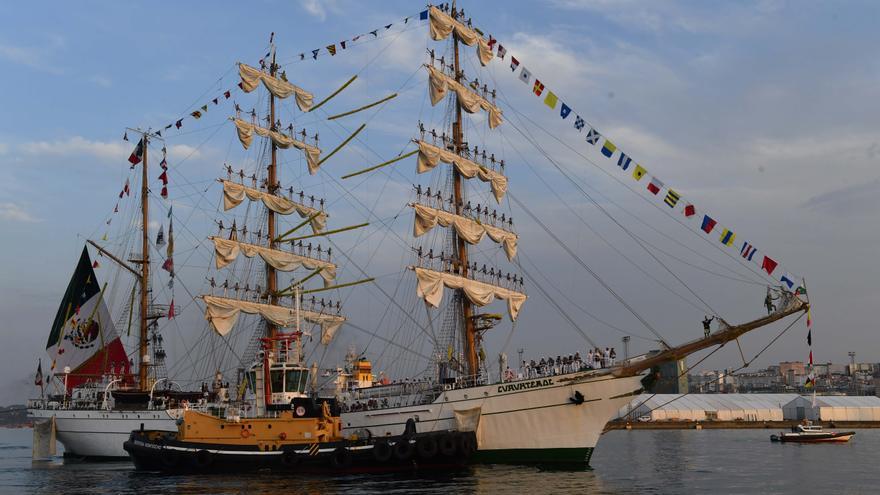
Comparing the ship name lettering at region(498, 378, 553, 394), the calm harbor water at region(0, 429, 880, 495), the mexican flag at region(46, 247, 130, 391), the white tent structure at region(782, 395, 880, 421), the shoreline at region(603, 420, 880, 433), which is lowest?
the shoreline at region(603, 420, 880, 433)

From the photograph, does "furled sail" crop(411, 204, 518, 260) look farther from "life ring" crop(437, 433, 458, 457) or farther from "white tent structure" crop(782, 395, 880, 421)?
"white tent structure" crop(782, 395, 880, 421)

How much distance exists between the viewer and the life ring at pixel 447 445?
40.3m

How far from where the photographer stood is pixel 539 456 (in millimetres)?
41469

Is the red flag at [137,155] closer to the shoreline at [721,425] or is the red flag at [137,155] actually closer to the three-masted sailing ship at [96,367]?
the three-masted sailing ship at [96,367]

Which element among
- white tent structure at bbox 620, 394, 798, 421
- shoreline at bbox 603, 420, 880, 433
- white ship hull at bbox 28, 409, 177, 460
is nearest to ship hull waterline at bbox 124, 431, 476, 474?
white ship hull at bbox 28, 409, 177, 460

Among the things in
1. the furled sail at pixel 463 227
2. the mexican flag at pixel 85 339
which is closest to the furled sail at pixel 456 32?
the furled sail at pixel 463 227

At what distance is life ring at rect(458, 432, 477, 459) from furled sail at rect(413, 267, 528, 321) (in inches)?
422

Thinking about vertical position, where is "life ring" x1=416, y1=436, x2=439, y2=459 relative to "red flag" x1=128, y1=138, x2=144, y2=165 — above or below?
below

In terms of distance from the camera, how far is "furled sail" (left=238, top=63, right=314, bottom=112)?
213 feet

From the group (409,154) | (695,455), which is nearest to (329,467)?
(409,154)

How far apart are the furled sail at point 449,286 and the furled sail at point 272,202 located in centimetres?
1893

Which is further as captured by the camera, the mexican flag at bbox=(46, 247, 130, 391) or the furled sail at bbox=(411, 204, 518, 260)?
the mexican flag at bbox=(46, 247, 130, 391)

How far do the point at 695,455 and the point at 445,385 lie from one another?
26.8 metres

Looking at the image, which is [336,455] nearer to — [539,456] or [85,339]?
[539,456]
